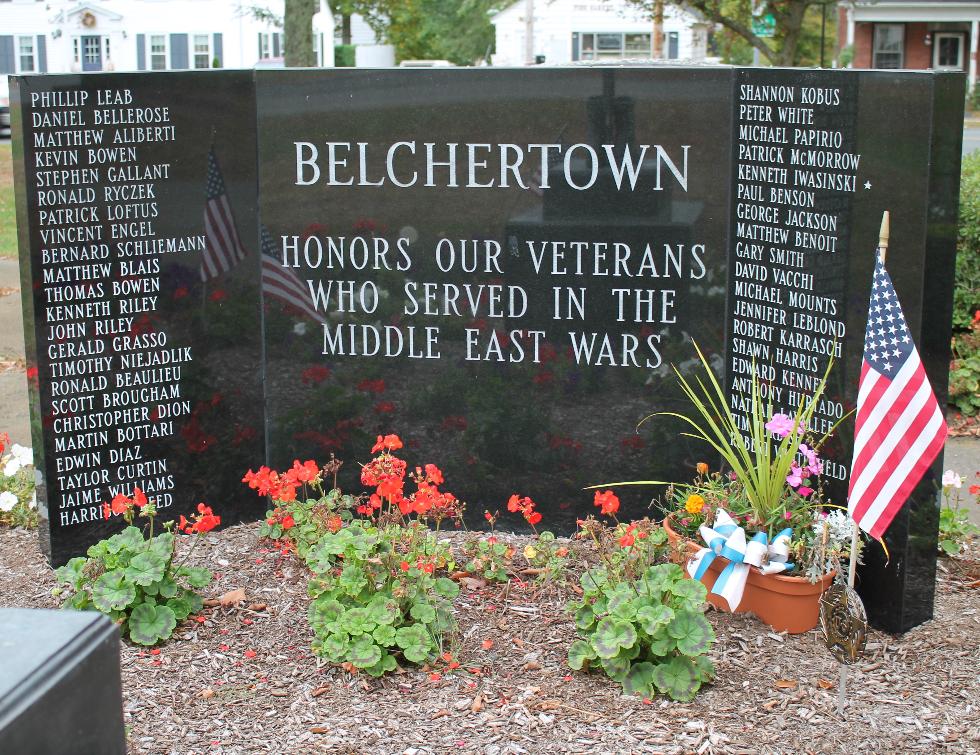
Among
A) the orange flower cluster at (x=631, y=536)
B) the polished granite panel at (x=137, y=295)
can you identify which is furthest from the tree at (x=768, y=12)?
the orange flower cluster at (x=631, y=536)

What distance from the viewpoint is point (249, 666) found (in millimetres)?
4238

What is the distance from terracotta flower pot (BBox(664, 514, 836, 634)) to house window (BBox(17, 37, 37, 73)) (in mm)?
44904

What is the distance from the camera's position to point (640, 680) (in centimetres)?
398

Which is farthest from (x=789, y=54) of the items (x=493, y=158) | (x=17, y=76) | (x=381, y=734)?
(x=381, y=734)

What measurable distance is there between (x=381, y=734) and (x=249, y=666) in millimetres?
672

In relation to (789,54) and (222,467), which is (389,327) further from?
(789,54)

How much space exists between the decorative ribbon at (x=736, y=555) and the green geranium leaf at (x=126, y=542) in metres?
1.96

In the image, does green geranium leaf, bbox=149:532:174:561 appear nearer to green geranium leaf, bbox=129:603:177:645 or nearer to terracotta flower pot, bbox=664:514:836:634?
green geranium leaf, bbox=129:603:177:645

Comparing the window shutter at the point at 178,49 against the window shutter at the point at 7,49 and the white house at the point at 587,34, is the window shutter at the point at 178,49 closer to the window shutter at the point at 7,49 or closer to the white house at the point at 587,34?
the window shutter at the point at 7,49

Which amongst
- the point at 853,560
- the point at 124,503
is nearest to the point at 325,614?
the point at 124,503

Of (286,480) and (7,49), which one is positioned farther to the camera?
(7,49)

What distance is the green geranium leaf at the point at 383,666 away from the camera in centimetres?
405

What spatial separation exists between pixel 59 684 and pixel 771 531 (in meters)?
3.11

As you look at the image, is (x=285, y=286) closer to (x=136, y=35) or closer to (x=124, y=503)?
(x=124, y=503)
